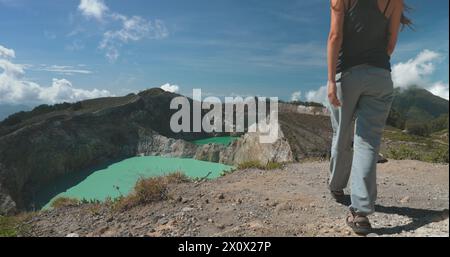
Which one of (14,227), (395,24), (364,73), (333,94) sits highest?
(395,24)

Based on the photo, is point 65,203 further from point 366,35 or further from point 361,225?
point 366,35

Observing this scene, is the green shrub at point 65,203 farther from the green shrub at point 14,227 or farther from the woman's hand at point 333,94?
the woman's hand at point 333,94

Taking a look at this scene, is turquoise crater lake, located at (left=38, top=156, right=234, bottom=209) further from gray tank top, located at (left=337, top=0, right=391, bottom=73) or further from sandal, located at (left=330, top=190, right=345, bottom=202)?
gray tank top, located at (left=337, top=0, right=391, bottom=73)

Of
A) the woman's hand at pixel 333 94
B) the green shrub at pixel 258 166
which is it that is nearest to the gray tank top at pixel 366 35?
the woman's hand at pixel 333 94

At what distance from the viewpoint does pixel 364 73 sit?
3.96 metres

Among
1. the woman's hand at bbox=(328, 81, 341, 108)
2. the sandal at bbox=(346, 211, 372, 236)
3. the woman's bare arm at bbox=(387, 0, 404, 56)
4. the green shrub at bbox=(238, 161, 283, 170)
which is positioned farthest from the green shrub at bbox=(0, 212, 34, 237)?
the woman's bare arm at bbox=(387, 0, 404, 56)

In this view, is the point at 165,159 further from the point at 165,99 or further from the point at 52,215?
the point at 52,215

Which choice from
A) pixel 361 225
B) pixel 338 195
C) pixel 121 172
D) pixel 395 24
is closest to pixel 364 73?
pixel 395 24

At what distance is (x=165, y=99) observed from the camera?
249 ft

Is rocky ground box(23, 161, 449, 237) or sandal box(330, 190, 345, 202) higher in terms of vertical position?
sandal box(330, 190, 345, 202)

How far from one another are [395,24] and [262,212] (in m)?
Result: 2.75

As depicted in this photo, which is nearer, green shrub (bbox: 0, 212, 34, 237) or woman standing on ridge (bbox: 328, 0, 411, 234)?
woman standing on ridge (bbox: 328, 0, 411, 234)

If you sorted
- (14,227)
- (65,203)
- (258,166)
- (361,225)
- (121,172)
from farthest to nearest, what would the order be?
1. (121,172)
2. (258,166)
3. (65,203)
4. (14,227)
5. (361,225)

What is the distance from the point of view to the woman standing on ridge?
3.93m
